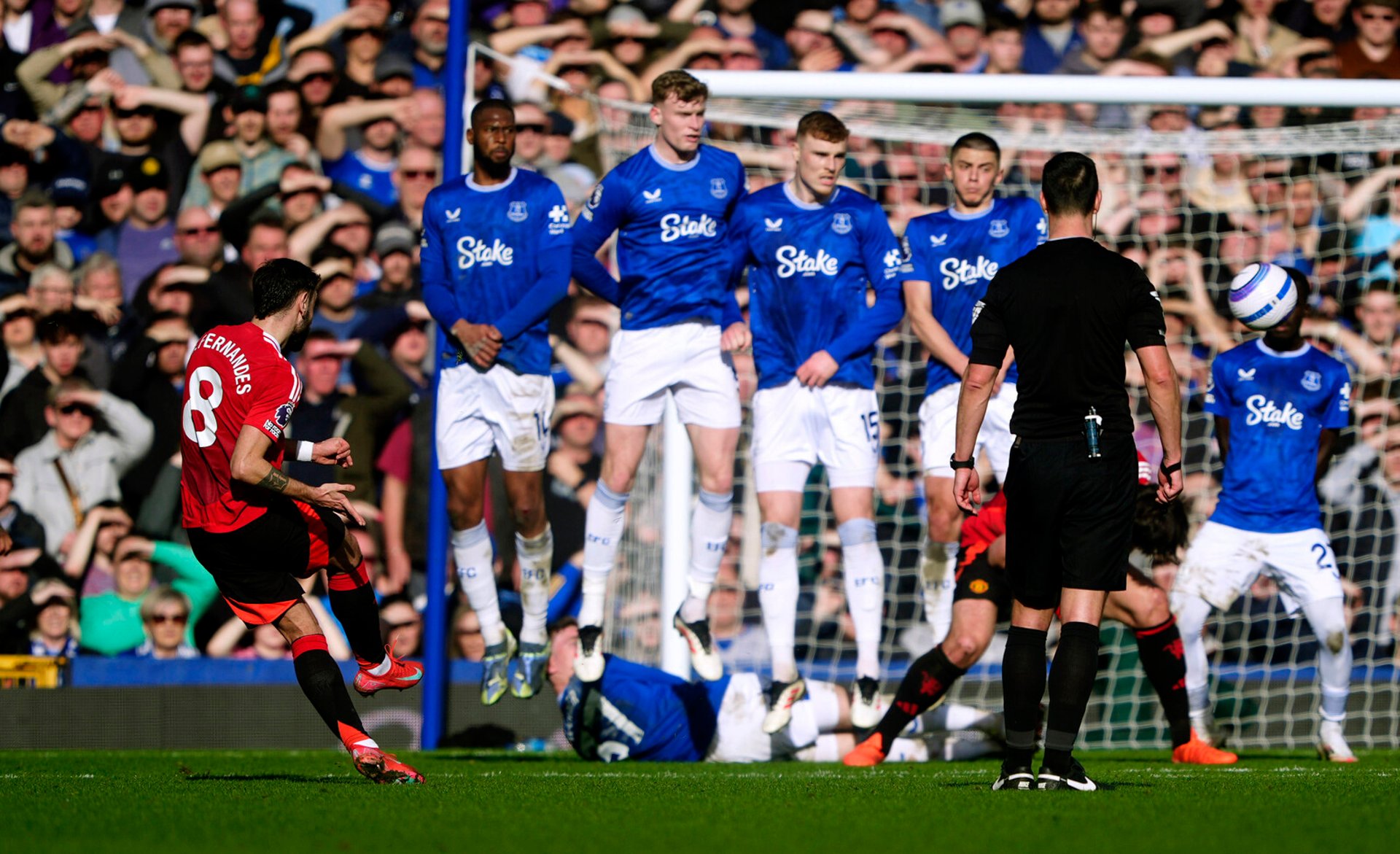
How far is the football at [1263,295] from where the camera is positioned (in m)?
8.22

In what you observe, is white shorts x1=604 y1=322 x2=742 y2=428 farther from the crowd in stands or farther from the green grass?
the crowd in stands

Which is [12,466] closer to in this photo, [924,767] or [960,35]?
[924,767]

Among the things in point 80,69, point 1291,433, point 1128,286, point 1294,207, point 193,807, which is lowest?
point 193,807

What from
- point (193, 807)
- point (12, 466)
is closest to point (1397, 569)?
point (193, 807)

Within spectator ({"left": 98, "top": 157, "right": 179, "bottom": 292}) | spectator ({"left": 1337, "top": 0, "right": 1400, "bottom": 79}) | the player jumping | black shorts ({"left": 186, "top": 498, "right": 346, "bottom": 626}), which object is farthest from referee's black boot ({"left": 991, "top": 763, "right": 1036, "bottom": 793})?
spectator ({"left": 1337, "top": 0, "right": 1400, "bottom": 79})

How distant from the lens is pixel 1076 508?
568cm

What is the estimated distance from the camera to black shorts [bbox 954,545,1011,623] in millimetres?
7789

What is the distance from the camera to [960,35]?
41.8ft

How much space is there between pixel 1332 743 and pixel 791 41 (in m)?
6.97

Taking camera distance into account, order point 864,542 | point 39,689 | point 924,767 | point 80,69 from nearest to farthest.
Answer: point 924,767 < point 864,542 < point 39,689 < point 80,69

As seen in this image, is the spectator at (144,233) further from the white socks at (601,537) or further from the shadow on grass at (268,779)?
the shadow on grass at (268,779)

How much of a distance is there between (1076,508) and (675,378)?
3.19 m

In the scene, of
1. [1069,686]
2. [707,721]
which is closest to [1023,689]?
[1069,686]

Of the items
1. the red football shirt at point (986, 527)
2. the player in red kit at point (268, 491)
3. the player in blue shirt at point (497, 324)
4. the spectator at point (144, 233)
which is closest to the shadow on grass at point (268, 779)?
the player in red kit at point (268, 491)
